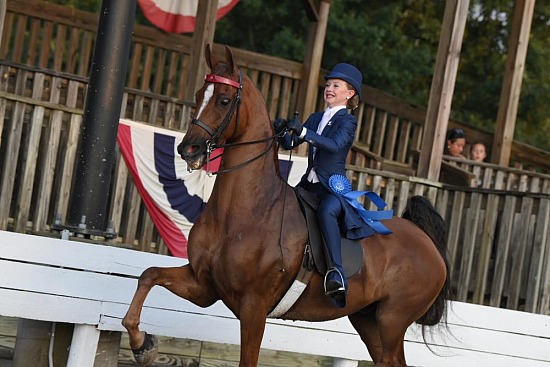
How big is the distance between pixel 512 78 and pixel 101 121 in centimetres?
766

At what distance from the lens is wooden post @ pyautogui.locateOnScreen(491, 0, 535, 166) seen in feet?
43.1

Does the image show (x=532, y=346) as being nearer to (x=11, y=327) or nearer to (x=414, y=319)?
(x=414, y=319)

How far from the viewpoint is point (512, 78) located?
1329 cm

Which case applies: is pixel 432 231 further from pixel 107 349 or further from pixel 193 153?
pixel 107 349

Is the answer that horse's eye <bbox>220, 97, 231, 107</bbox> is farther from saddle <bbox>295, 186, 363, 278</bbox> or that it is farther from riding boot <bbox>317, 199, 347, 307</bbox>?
riding boot <bbox>317, 199, 347, 307</bbox>

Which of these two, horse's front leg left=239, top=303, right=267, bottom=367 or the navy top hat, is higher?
the navy top hat

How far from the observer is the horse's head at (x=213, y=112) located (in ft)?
17.8

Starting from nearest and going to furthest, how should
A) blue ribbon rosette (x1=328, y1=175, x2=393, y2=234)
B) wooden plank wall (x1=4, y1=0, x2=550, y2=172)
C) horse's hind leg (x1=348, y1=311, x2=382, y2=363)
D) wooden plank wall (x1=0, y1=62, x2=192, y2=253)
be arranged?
blue ribbon rosette (x1=328, y1=175, x2=393, y2=234)
horse's hind leg (x1=348, y1=311, x2=382, y2=363)
wooden plank wall (x1=0, y1=62, x2=192, y2=253)
wooden plank wall (x1=4, y1=0, x2=550, y2=172)

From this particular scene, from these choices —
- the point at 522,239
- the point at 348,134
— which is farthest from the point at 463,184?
the point at 348,134

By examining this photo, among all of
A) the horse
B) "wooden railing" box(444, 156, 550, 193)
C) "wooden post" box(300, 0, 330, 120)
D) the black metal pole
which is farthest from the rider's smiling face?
"wooden post" box(300, 0, 330, 120)

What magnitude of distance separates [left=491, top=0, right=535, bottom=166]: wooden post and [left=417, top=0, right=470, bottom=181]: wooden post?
1914 mm

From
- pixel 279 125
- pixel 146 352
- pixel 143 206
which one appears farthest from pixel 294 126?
pixel 143 206

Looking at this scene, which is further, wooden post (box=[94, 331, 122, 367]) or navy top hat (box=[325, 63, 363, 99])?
wooden post (box=[94, 331, 122, 367])

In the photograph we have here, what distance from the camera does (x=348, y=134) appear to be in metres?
6.27
